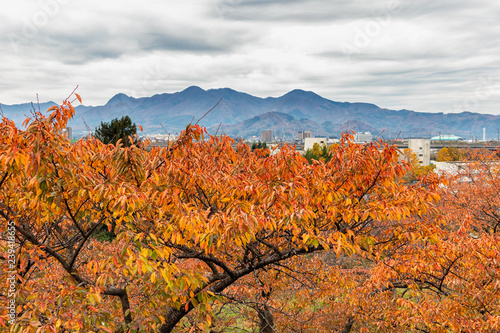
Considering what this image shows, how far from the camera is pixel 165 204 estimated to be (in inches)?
209

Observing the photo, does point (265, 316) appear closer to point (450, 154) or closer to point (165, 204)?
point (165, 204)

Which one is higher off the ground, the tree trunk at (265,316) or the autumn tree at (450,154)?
the autumn tree at (450,154)

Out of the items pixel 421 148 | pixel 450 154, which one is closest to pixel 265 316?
pixel 450 154

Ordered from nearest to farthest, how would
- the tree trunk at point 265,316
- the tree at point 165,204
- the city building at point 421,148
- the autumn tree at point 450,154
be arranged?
the tree at point 165,204, the tree trunk at point 265,316, the autumn tree at point 450,154, the city building at point 421,148

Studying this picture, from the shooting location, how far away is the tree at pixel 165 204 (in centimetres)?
461

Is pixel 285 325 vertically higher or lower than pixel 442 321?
lower

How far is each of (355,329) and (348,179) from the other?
1101 centimetres

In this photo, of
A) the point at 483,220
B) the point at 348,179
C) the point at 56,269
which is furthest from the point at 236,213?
the point at 483,220

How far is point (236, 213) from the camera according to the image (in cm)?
489

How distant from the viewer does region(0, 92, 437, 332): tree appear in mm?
4609

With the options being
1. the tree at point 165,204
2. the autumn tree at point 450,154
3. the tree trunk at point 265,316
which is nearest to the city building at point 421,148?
the autumn tree at point 450,154

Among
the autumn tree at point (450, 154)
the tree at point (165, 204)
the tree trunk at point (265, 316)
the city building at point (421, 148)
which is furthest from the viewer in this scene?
the city building at point (421, 148)

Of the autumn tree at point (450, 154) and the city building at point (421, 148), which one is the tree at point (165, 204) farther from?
the city building at point (421, 148)

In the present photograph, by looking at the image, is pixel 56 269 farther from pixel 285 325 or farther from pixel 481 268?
pixel 481 268
